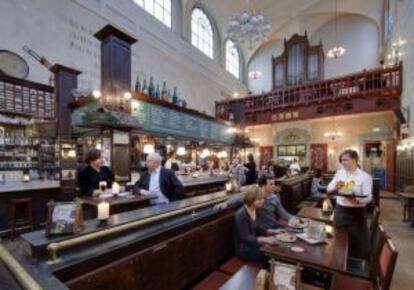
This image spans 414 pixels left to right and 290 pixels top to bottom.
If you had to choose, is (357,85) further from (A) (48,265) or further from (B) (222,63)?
(A) (48,265)

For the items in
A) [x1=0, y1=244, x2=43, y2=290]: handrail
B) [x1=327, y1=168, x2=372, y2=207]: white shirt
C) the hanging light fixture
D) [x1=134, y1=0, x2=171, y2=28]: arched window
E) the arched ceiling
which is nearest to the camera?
[x1=0, y1=244, x2=43, y2=290]: handrail

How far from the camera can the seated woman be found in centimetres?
243

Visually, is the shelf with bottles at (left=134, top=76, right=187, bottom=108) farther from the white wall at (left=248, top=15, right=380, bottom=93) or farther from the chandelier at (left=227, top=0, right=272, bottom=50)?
the white wall at (left=248, top=15, right=380, bottom=93)

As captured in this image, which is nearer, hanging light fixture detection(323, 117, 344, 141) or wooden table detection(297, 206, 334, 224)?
wooden table detection(297, 206, 334, 224)

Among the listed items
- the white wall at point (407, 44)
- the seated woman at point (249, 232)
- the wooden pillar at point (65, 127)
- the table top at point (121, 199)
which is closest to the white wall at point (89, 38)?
the wooden pillar at point (65, 127)

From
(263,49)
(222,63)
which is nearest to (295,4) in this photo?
(263,49)

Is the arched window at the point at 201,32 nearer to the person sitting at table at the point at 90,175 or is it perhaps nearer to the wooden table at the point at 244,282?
the person sitting at table at the point at 90,175

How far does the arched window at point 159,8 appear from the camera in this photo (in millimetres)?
8719

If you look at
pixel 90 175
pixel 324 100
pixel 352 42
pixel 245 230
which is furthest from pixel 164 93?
pixel 352 42

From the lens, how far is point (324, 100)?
10203mm

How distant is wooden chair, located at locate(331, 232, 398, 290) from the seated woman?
2.34ft

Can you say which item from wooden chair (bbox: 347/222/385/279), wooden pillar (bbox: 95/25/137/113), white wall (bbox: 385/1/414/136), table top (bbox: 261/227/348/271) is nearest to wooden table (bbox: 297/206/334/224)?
wooden chair (bbox: 347/222/385/279)

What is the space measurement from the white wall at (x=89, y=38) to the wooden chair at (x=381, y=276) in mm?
6781

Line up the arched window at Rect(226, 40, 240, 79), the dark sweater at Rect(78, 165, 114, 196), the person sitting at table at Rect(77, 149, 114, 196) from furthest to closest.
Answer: the arched window at Rect(226, 40, 240, 79) < the dark sweater at Rect(78, 165, 114, 196) < the person sitting at table at Rect(77, 149, 114, 196)
